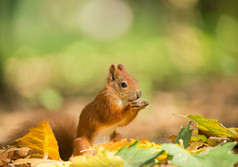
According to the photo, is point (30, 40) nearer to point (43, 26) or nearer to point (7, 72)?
point (43, 26)

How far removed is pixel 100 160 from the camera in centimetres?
59

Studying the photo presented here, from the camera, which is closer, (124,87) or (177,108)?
(124,87)

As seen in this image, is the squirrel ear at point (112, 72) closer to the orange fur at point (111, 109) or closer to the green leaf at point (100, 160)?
the orange fur at point (111, 109)

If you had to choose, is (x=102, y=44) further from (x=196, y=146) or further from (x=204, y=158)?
(x=204, y=158)

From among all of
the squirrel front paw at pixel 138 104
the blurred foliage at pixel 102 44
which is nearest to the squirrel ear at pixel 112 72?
the squirrel front paw at pixel 138 104

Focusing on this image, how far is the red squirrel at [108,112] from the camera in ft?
3.23

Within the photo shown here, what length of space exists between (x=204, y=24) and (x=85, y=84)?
1659mm

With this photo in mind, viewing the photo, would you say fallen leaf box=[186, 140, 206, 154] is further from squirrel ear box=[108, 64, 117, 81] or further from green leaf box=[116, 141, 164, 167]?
squirrel ear box=[108, 64, 117, 81]

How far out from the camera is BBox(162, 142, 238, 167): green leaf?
58cm

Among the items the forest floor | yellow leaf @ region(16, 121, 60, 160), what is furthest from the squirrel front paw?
the forest floor

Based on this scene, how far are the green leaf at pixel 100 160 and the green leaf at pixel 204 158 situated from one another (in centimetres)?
10

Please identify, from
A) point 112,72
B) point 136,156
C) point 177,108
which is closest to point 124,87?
point 112,72

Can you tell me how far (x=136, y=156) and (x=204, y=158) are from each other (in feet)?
0.44

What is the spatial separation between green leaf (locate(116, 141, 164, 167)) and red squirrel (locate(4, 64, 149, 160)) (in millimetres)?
322
